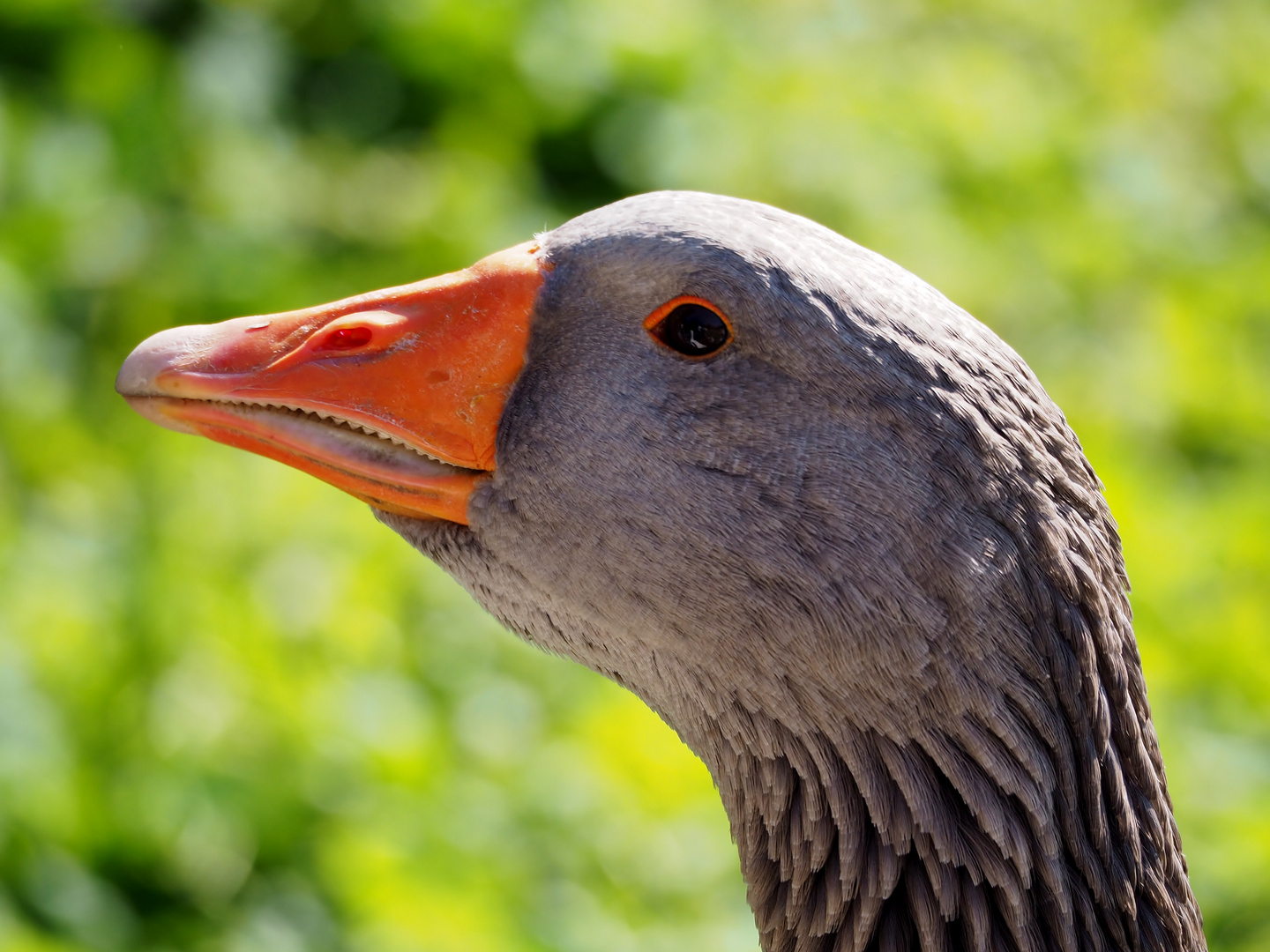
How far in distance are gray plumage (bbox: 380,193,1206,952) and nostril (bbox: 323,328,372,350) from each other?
281mm

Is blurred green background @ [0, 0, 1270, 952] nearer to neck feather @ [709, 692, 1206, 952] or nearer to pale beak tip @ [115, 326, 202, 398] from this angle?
pale beak tip @ [115, 326, 202, 398]

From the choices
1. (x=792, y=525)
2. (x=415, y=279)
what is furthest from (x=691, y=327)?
(x=415, y=279)

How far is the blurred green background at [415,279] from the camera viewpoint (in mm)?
4543

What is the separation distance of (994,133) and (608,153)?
97.3 inches

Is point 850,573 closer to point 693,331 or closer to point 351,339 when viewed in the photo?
point 693,331

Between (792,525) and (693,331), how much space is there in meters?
0.38

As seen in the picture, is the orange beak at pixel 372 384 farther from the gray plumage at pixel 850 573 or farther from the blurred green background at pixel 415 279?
the blurred green background at pixel 415 279

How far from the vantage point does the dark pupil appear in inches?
94.7

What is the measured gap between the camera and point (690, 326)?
Result: 243 centimetres

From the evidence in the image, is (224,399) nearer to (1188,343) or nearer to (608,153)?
(608,153)

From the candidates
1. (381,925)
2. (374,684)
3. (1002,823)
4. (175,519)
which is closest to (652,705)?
(1002,823)

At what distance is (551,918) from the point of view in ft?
14.7

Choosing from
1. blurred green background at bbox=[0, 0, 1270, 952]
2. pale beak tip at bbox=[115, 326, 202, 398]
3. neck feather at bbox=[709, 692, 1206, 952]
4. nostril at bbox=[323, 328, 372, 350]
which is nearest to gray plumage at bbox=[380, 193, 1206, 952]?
neck feather at bbox=[709, 692, 1206, 952]

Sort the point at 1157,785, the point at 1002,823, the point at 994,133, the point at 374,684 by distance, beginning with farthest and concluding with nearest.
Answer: the point at 994,133
the point at 374,684
the point at 1157,785
the point at 1002,823
